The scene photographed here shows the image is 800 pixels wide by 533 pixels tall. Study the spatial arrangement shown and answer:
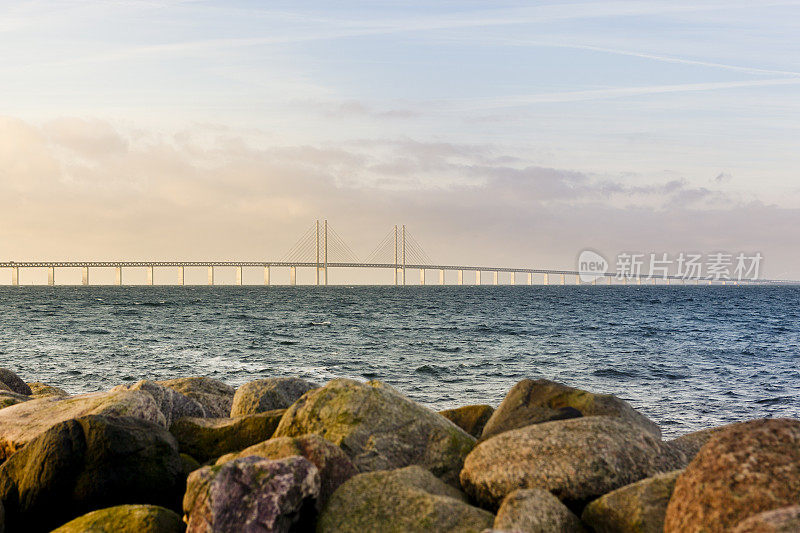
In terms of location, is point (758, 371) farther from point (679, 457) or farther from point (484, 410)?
point (679, 457)

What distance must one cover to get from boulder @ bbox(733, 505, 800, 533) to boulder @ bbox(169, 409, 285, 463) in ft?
14.3

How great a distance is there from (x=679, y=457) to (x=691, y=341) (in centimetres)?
2997

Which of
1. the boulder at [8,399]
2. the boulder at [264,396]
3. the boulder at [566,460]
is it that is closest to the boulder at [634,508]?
the boulder at [566,460]

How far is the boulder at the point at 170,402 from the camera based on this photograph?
762cm

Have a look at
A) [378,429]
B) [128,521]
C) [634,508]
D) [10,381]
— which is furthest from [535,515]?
[10,381]

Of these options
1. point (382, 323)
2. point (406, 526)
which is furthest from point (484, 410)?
point (382, 323)

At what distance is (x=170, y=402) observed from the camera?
7781 mm

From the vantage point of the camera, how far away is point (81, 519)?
4.78 meters

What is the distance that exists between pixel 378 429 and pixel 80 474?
2342 millimetres

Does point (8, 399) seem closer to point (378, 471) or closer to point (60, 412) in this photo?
point (60, 412)

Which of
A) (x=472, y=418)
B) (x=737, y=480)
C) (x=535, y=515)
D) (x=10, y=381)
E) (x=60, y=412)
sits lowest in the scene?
(x=10, y=381)

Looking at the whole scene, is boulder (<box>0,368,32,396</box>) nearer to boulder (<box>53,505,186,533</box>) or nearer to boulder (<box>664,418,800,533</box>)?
boulder (<box>53,505,186,533</box>)

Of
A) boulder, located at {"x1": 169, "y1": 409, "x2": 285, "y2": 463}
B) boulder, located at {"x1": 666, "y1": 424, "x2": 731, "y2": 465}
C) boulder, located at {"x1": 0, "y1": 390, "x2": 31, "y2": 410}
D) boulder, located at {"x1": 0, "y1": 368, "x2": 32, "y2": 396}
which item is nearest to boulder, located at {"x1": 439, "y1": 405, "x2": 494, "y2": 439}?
boulder, located at {"x1": 666, "y1": 424, "x2": 731, "y2": 465}

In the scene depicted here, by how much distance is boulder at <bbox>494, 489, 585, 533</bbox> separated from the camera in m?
4.16
